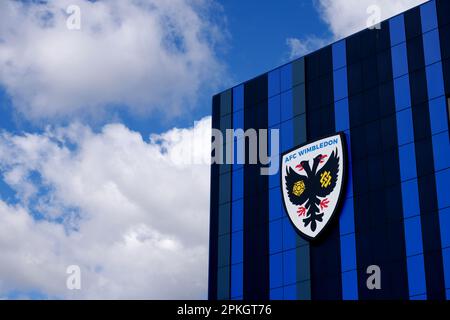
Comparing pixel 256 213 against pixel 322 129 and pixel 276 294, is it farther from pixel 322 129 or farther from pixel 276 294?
pixel 322 129

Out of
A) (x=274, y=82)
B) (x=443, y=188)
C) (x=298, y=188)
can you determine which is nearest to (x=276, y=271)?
(x=298, y=188)

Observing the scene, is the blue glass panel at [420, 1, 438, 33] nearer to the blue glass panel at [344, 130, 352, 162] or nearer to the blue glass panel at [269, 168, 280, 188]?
the blue glass panel at [344, 130, 352, 162]

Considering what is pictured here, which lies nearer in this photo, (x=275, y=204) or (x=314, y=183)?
(x=314, y=183)

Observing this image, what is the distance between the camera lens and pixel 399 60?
167 ft

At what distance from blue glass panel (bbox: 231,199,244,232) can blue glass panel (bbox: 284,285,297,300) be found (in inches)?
254

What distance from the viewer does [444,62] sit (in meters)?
48.4

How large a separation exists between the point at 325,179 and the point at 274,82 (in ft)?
33.7

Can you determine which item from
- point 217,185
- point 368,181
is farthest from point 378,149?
point 217,185

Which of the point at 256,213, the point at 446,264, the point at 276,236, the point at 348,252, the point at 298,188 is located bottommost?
the point at 446,264

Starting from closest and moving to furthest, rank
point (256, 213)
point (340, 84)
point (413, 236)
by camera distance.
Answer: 1. point (413, 236)
2. point (340, 84)
3. point (256, 213)

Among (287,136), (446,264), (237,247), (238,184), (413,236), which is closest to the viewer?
(446,264)

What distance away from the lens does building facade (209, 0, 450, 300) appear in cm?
4669

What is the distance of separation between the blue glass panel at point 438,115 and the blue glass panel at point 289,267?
12.3 meters

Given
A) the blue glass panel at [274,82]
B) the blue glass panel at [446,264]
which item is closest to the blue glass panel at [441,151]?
the blue glass panel at [446,264]
